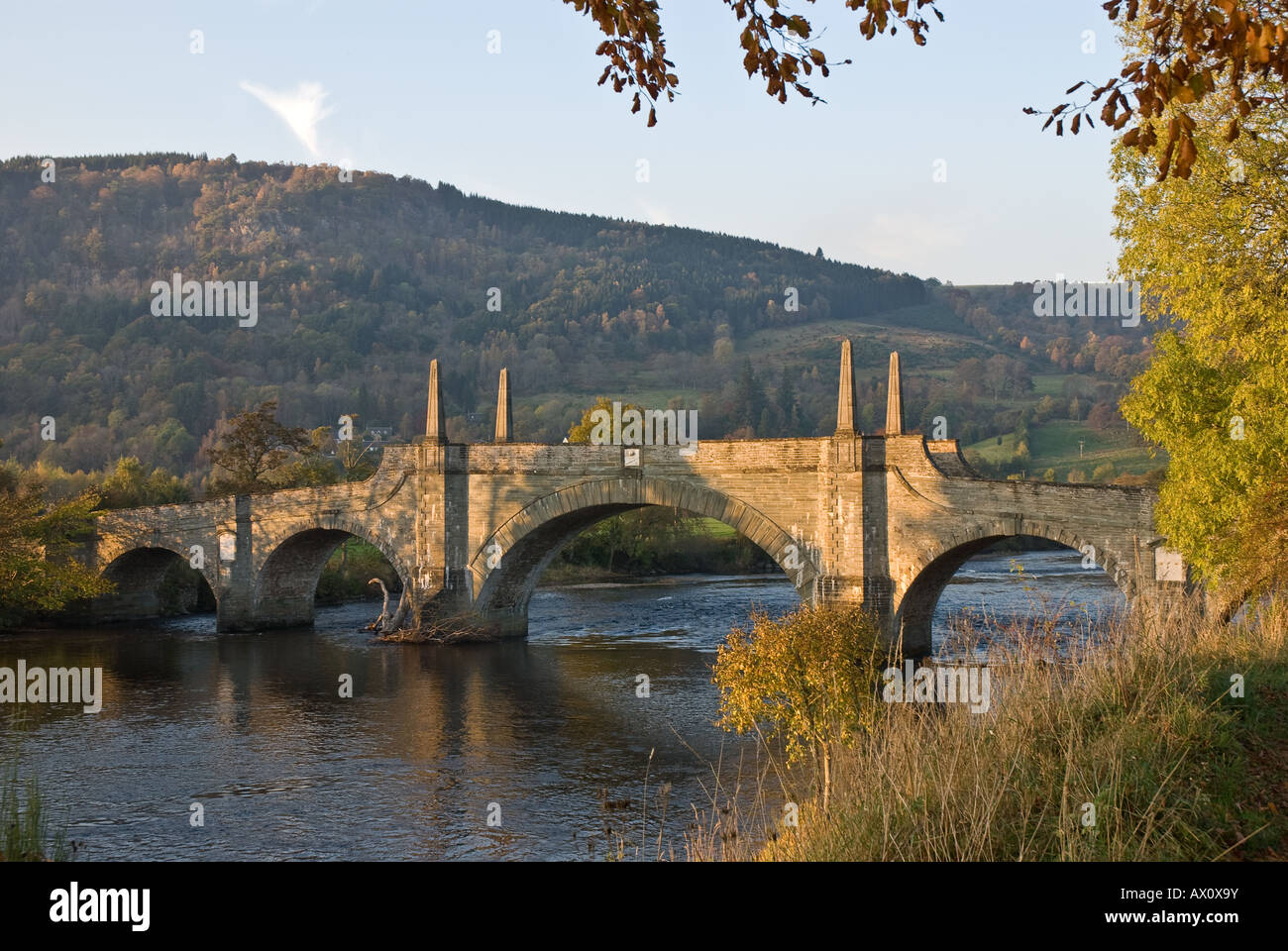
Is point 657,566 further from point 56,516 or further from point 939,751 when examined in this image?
point 939,751

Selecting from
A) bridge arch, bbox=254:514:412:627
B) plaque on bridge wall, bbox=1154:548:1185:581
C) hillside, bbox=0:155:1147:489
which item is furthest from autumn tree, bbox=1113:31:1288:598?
hillside, bbox=0:155:1147:489

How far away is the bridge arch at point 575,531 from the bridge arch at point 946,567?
8.14 ft

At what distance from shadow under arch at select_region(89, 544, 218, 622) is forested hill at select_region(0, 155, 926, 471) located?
187ft

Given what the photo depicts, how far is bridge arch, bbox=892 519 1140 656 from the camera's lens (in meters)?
25.6

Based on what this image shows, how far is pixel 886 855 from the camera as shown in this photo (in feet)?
25.3

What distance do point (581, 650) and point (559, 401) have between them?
9761cm

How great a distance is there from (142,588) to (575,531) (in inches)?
819

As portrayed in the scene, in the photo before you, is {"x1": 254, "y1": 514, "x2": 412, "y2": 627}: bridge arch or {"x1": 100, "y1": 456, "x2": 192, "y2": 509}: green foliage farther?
{"x1": 100, "y1": 456, "x2": 192, "y2": 509}: green foliage

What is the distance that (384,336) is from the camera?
157125mm

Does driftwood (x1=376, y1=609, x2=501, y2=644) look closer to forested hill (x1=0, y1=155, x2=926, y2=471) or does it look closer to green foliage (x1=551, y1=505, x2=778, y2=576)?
green foliage (x1=551, y1=505, x2=778, y2=576)

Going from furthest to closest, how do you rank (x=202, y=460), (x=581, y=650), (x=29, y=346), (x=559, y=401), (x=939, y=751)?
(x=559, y=401), (x=29, y=346), (x=202, y=460), (x=581, y=650), (x=939, y=751)

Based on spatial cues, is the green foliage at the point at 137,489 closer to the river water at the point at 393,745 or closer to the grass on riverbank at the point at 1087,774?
the river water at the point at 393,745

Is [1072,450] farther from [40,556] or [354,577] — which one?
[40,556]
